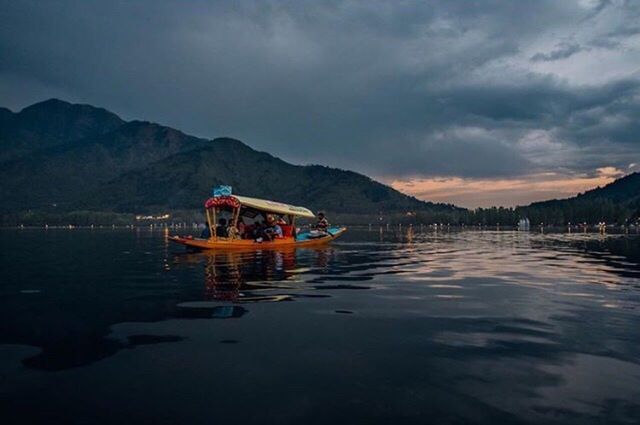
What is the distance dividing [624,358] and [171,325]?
9.82 meters

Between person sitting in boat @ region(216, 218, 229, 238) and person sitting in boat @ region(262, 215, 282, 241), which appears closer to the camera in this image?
person sitting in boat @ region(216, 218, 229, 238)

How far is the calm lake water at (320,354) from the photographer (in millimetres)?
6562

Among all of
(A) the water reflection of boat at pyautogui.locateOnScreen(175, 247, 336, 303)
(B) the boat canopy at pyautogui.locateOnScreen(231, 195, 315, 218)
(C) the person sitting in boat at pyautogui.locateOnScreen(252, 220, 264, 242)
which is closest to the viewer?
(A) the water reflection of boat at pyautogui.locateOnScreen(175, 247, 336, 303)

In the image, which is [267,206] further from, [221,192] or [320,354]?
[320,354]

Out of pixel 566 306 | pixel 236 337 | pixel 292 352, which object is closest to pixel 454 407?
pixel 292 352

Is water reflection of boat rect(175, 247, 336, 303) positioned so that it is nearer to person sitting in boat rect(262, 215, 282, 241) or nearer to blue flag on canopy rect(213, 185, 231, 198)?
blue flag on canopy rect(213, 185, 231, 198)

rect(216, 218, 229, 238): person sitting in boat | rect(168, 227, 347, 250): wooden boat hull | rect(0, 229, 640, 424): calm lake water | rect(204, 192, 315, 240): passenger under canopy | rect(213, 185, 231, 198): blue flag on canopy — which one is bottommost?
rect(0, 229, 640, 424): calm lake water

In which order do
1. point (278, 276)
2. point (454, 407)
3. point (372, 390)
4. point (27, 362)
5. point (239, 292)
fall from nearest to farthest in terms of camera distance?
point (454, 407) < point (372, 390) < point (27, 362) < point (239, 292) < point (278, 276)

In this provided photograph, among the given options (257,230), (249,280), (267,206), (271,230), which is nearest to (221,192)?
(267,206)

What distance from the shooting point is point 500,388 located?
7.36m

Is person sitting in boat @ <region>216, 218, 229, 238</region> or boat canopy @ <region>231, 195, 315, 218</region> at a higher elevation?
boat canopy @ <region>231, 195, 315, 218</region>

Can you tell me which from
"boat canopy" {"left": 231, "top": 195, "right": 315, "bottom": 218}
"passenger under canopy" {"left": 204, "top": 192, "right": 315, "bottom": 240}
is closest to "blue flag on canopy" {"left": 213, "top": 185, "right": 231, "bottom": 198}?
"passenger under canopy" {"left": 204, "top": 192, "right": 315, "bottom": 240}

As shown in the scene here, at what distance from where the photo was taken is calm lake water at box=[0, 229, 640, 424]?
656 centimetres

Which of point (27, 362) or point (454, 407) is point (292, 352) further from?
point (27, 362)
